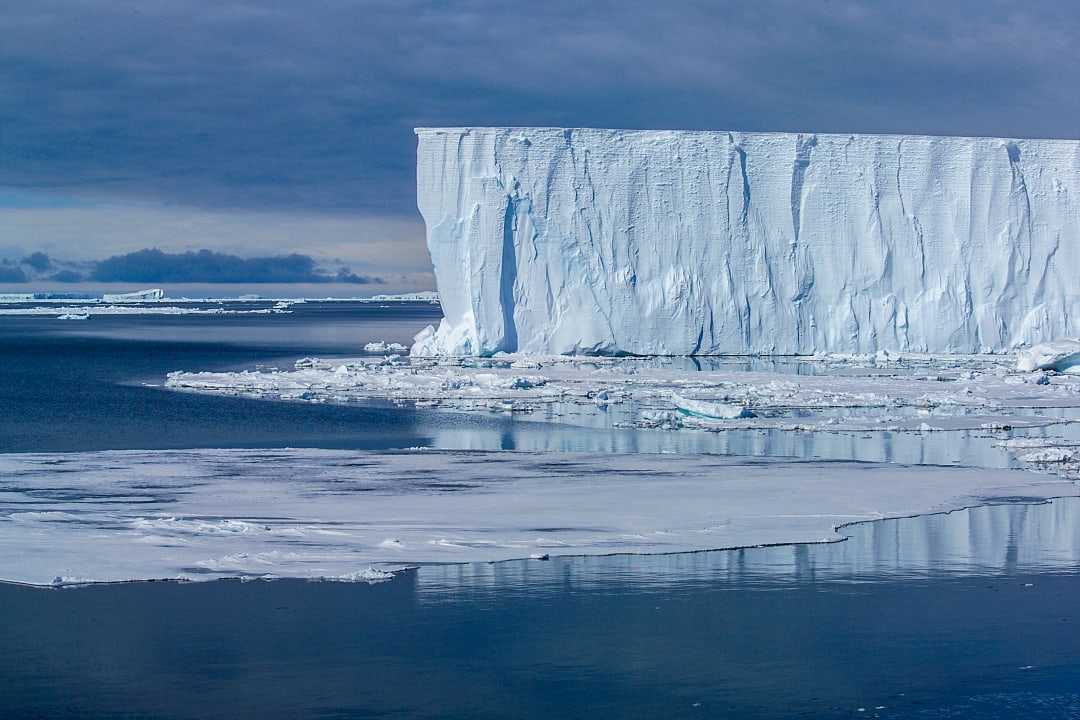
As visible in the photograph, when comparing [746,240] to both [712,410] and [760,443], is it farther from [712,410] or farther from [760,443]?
[760,443]

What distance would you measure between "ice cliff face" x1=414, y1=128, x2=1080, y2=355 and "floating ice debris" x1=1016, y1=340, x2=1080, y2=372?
394 centimetres

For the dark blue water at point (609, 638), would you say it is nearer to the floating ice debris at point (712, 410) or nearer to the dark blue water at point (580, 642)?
the dark blue water at point (580, 642)

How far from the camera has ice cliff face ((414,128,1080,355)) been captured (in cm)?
2642

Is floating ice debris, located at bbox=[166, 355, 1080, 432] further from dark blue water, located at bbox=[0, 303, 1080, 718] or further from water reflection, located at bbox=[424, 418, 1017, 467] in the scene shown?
dark blue water, located at bbox=[0, 303, 1080, 718]

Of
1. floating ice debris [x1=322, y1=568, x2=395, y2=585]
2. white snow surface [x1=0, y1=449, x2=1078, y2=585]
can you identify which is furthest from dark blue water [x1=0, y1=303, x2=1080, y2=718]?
white snow surface [x1=0, y1=449, x2=1078, y2=585]

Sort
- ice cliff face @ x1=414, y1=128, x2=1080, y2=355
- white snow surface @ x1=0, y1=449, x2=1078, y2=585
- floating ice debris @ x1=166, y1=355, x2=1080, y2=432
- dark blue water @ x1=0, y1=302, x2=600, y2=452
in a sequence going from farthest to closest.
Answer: ice cliff face @ x1=414, y1=128, x2=1080, y2=355 < floating ice debris @ x1=166, y1=355, x2=1080, y2=432 < dark blue water @ x1=0, y1=302, x2=600, y2=452 < white snow surface @ x1=0, y1=449, x2=1078, y2=585

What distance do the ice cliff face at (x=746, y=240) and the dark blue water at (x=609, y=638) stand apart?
16.9 metres

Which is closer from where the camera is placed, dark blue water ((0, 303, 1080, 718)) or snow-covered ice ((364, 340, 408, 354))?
dark blue water ((0, 303, 1080, 718))

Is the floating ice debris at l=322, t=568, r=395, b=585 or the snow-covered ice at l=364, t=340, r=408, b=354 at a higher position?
the snow-covered ice at l=364, t=340, r=408, b=354

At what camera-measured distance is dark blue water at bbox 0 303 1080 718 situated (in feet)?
19.6

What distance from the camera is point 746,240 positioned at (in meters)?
27.0

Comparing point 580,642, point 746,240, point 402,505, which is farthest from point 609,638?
point 746,240

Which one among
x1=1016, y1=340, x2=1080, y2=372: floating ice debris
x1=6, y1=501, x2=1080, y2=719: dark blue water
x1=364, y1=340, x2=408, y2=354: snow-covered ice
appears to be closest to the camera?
x1=6, y1=501, x2=1080, y2=719: dark blue water

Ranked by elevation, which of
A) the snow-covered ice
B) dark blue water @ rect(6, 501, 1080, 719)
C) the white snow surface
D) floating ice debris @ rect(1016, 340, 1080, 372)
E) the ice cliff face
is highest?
the ice cliff face
